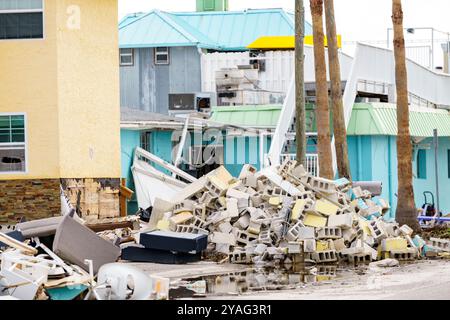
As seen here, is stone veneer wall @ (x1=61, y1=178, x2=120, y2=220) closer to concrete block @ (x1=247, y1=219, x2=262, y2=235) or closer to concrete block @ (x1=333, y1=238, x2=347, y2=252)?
concrete block @ (x1=247, y1=219, x2=262, y2=235)

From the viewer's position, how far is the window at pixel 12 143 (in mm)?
28672

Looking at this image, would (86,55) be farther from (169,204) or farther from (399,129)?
(399,129)

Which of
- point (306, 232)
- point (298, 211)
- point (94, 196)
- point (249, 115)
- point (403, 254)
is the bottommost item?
point (403, 254)

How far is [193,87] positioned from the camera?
5606 cm

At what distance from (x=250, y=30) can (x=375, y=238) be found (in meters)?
35.2

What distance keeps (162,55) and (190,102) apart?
313 inches

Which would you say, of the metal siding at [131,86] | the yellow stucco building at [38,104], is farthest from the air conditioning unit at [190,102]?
the yellow stucco building at [38,104]

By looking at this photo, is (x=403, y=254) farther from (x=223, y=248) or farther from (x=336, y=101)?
(x=336, y=101)

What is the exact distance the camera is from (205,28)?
60344 mm

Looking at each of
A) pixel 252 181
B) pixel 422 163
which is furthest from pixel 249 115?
pixel 252 181

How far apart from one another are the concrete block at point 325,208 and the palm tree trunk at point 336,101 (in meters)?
10.9

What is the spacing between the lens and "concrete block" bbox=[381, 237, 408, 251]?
25.3 meters

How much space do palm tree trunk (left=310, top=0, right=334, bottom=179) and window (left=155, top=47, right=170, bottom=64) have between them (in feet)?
75.3
